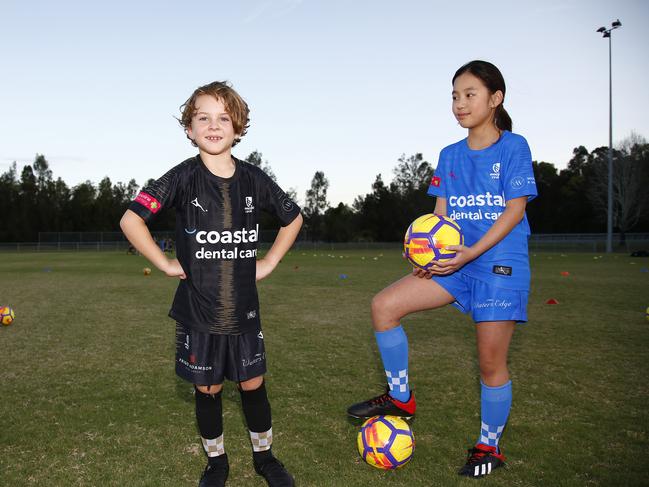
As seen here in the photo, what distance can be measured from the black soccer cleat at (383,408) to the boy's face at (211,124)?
2.17 meters

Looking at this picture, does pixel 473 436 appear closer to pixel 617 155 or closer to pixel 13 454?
pixel 13 454

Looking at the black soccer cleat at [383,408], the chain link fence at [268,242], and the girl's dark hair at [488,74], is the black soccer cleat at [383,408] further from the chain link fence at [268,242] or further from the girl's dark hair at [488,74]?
the chain link fence at [268,242]

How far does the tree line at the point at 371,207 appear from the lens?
70.6 m

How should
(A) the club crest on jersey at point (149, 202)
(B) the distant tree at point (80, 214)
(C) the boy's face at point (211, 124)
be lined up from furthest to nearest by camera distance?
(B) the distant tree at point (80, 214), (C) the boy's face at point (211, 124), (A) the club crest on jersey at point (149, 202)

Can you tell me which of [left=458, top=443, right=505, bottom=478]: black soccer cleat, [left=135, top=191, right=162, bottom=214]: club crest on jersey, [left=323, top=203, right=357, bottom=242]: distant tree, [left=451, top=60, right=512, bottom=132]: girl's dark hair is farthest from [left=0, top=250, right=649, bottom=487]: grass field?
[left=323, top=203, right=357, bottom=242]: distant tree

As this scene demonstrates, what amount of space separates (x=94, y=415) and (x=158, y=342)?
2911mm

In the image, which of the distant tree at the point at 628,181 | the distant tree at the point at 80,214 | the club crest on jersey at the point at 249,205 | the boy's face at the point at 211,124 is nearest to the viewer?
the boy's face at the point at 211,124

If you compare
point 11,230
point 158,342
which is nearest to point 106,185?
point 11,230

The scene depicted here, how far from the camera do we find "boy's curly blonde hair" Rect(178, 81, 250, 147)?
10.7 feet

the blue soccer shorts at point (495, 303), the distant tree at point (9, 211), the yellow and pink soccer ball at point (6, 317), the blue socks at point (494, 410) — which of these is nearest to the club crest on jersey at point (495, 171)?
the blue soccer shorts at point (495, 303)

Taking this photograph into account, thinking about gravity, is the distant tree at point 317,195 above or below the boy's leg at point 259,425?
above

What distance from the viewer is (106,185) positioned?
100188 mm

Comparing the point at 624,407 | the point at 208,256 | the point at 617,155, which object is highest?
the point at 617,155

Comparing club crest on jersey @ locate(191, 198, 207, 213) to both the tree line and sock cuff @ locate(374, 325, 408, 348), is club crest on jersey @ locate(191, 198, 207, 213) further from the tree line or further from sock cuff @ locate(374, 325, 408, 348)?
the tree line
